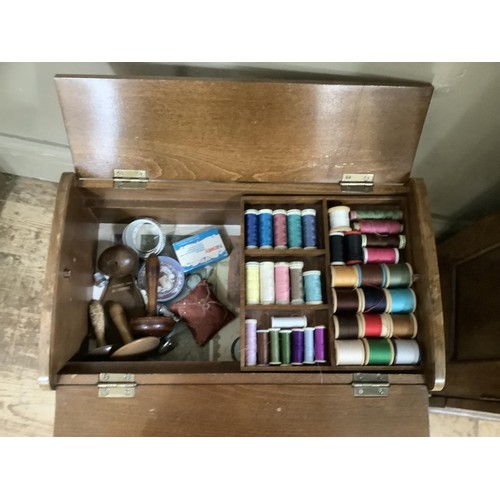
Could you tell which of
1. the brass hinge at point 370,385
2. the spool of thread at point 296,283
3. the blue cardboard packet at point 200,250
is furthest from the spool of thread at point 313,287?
the blue cardboard packet at point 200,250

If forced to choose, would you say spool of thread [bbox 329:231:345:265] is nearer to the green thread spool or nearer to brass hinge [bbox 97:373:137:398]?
the green thread spool

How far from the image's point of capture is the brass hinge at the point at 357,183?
1250 mm

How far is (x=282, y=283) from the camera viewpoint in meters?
1.28

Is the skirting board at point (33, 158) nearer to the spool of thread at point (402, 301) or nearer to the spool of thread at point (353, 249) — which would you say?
the spool of thread at point (353, 249)

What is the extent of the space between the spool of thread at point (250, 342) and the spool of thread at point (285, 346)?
0.25 feet

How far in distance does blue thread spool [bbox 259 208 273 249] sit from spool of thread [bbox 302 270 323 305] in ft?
0.46

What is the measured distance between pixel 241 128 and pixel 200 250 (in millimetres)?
502

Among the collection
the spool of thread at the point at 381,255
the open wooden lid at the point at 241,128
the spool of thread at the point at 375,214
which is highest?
the open wooden lid at the point at 241,128

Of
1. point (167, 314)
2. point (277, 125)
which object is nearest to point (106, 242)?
point (167, 314)

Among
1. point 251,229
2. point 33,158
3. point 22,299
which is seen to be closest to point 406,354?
point 251,229

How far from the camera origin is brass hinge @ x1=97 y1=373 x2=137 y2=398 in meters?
1.12

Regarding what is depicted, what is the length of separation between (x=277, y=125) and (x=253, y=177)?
16 centimetres

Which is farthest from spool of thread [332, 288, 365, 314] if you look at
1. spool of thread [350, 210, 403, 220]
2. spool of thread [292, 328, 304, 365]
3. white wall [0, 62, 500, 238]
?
white wall [0, 62, 500, 238]

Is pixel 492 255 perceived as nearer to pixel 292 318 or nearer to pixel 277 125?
pixel 292 318
